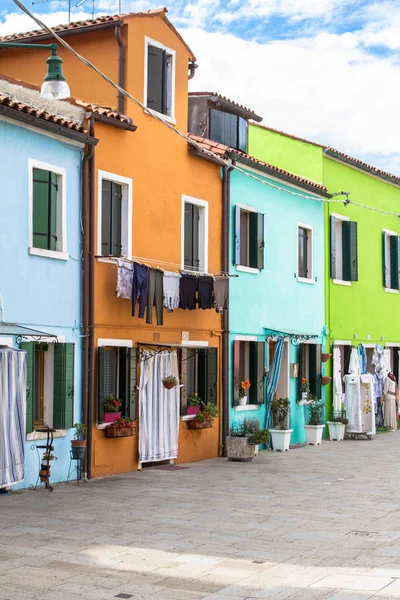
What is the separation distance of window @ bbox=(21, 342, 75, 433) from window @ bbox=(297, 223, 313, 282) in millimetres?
9223

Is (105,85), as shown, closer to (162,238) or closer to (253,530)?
(162,238)

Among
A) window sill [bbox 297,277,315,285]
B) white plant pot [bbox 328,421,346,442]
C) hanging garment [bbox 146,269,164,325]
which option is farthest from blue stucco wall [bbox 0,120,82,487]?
white plant pot [bbox 328,421,346,442]

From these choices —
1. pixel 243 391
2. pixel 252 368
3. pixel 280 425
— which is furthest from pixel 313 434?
pixel 243 391

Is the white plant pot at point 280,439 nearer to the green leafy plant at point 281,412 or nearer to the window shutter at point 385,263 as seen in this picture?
the green leafy plant at point 281,412

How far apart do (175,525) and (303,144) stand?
48.7ft

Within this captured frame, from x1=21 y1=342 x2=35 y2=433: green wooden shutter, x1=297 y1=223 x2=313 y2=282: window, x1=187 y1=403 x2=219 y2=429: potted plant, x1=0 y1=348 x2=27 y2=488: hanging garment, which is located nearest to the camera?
x1=0 y1=348 x2=27 y2=488: hanging garment

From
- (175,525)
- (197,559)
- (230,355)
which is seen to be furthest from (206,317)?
(197,559)

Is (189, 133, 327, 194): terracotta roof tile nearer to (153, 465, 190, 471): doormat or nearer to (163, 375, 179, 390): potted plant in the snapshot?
(163, 375, 179, 390): potted plant

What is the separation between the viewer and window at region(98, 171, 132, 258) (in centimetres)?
1614

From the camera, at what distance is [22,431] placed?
44.5 ft

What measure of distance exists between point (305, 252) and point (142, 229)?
7.36 meters

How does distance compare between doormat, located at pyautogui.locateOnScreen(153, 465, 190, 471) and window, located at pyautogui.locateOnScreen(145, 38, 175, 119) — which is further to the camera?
window, located at pyautogui.locateOnScreen(145, 38, 175, 119)

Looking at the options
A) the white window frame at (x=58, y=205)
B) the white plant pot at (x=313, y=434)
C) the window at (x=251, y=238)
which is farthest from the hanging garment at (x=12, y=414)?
the white plant pot at (x=313, y=434)

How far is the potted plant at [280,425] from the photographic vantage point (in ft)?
67.4
